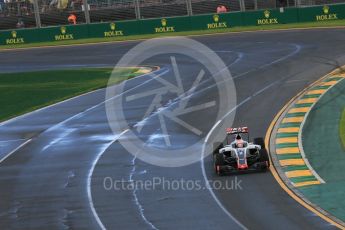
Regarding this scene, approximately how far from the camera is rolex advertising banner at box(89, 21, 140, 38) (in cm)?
6612

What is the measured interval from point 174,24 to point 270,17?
8359 mm

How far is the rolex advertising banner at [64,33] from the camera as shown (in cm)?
6762

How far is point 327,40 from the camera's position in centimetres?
5003

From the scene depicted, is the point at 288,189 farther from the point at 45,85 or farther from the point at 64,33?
the point at 64,33

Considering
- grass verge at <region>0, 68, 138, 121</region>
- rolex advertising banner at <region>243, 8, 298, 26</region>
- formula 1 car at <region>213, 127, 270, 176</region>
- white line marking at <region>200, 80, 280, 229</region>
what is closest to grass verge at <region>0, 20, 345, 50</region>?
rolex advertising banner at <region>243, 8, 298, 26</region>

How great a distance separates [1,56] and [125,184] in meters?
42.0

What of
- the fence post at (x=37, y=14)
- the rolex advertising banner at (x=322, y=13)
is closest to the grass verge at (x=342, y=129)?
the rolex advertising banner at (x=322, y=13)

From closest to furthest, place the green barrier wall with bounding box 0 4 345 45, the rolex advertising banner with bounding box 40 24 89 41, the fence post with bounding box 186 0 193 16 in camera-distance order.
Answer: the green barrier wall with bounding box 0 4 345 45 < the fence post with bounding box 186 0 193 16 < the rolex advertising banner with bounding box 40 24 89 41

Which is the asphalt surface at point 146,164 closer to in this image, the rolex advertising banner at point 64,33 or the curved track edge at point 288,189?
the curved track edge at point 288,189

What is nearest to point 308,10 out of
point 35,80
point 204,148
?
point 35,80

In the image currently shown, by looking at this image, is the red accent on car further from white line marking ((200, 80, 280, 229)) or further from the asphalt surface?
white line marking ((200, 80, 280, 229))

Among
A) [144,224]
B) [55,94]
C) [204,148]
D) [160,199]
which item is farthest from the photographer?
[55,94]

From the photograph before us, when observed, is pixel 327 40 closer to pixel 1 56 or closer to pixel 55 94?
pixel 55 94

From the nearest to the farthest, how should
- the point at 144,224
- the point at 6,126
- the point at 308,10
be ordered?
1. the point at 144,224
2. the point at 6,126
3. the point at 308,10
